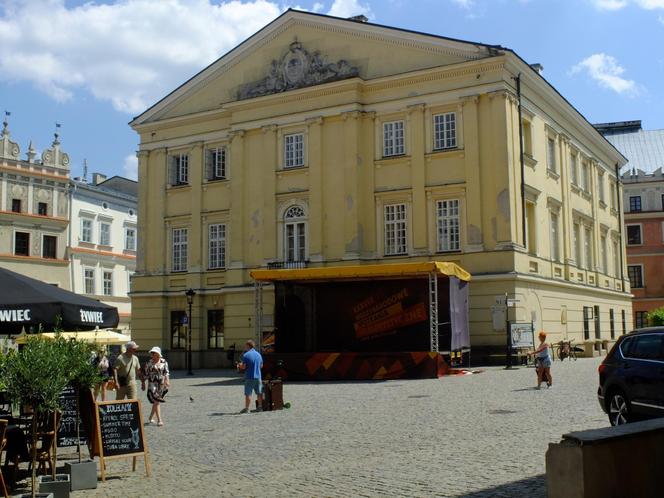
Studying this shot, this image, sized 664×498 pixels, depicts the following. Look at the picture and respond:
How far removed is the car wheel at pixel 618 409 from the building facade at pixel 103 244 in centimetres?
4727

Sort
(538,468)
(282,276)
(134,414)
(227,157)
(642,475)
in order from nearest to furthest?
(642,475) → (538,468) → (134,414) → (282,276) → (227,157)

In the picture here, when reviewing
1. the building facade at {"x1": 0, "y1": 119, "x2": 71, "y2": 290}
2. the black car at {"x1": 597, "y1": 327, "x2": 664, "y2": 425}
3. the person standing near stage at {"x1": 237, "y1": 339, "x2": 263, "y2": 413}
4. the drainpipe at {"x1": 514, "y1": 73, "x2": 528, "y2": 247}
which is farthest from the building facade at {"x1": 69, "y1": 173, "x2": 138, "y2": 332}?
the black car at {"x1": 597, "y1": 327, "x2": 664, "y2": 425}

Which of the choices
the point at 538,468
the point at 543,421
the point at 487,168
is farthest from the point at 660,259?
the point at 538,468

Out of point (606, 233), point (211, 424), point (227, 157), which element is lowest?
point (211, 424)

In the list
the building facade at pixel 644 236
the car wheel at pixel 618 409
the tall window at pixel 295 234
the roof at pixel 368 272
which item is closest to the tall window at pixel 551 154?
the roof at pixel 368 272

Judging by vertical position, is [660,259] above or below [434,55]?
below

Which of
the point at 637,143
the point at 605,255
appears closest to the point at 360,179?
the point at 605,255

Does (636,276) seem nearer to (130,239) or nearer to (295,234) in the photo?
(295,234)

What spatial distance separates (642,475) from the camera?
22.2 feet

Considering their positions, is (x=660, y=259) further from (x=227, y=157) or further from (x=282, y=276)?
(x=282, y=276)

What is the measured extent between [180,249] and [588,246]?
22.5m

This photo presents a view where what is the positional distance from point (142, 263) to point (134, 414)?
1264 inches

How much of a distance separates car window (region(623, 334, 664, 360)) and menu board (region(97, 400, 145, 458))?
316 inches

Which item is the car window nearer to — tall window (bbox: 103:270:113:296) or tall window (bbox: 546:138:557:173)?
tall window (bbox: 546:138:557:173)
